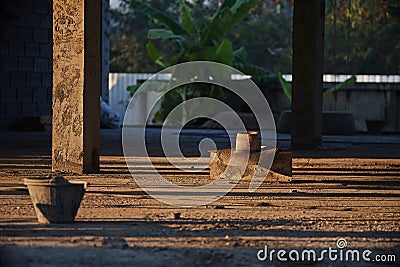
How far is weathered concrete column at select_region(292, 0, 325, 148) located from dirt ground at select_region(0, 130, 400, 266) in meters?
3.85

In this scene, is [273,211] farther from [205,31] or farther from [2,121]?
[205,31]

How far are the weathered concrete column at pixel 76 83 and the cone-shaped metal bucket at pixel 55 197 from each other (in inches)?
156

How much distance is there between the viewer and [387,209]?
8250 mm

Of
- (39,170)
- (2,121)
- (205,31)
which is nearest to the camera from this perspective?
(39,170)

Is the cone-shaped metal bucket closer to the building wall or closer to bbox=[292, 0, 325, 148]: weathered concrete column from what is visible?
bbox=[292, 0, 325, 148]: weathered concrete column

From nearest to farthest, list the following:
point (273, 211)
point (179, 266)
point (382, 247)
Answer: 1. point (179, 266)
2. point (382, 247)
3. point (273, 211)

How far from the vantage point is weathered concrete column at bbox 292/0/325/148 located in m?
15.5

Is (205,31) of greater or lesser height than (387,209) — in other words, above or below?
above

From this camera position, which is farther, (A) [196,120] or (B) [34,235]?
(A) [196,120]

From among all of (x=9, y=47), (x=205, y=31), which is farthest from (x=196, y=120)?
(x=9, y=47)

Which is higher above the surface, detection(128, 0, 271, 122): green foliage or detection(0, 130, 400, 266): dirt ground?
detection(128, 0, 271, 122): green foliage

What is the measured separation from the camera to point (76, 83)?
10.7 meters

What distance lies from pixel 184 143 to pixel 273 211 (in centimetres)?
942

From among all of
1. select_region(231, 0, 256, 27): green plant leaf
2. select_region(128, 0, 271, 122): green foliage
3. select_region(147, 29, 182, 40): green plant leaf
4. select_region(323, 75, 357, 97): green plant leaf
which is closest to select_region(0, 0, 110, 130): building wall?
select_region(128, 0, 271, 122): green foliage
